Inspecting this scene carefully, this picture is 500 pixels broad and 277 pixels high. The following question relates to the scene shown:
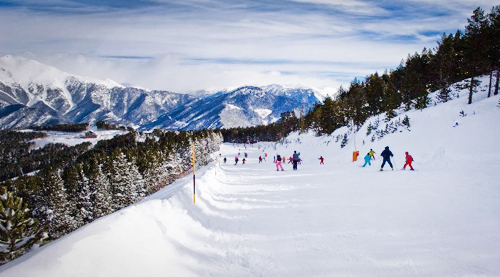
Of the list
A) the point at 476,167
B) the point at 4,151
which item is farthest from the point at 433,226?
the point at 4,151

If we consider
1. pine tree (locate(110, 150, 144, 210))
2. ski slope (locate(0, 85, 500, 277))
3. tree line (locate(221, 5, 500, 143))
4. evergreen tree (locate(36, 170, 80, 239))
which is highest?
tree line (locate(221, 5, 500, 143))

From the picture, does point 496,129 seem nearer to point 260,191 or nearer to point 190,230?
point 260,191

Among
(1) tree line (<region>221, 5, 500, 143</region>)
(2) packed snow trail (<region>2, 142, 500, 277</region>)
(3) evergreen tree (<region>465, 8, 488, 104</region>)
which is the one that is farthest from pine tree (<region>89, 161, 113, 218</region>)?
(3) evergreen tree (<region>465, 8, 488, 104</region>)

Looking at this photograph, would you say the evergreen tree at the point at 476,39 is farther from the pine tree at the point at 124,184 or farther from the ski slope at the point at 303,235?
the pine tree at the point at 124,184

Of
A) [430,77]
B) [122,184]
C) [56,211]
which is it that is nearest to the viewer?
[56,211]

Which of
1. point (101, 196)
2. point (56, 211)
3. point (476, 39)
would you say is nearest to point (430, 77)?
point (476, 39)

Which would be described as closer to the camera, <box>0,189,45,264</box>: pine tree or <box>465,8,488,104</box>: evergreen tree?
<box>0,189,45,264</box>: pine tree

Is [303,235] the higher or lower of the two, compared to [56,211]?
higher

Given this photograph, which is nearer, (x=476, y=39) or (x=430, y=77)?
(x=476, y=39)

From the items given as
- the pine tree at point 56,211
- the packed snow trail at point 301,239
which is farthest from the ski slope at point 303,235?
the pine tree at point 56,211

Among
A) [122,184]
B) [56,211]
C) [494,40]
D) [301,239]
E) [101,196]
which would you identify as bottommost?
[56,211]

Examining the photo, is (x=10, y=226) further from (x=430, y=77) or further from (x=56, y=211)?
(x=430, y=77)

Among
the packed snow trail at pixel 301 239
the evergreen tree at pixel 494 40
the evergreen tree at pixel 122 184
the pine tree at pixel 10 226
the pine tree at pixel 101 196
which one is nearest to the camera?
the packed snow trail at pixel 301 239

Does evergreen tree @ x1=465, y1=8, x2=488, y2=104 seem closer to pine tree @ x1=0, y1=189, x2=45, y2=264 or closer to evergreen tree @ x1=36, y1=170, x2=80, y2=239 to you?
pine tree @ x1=0, y1=189, x2=45, y2=264
